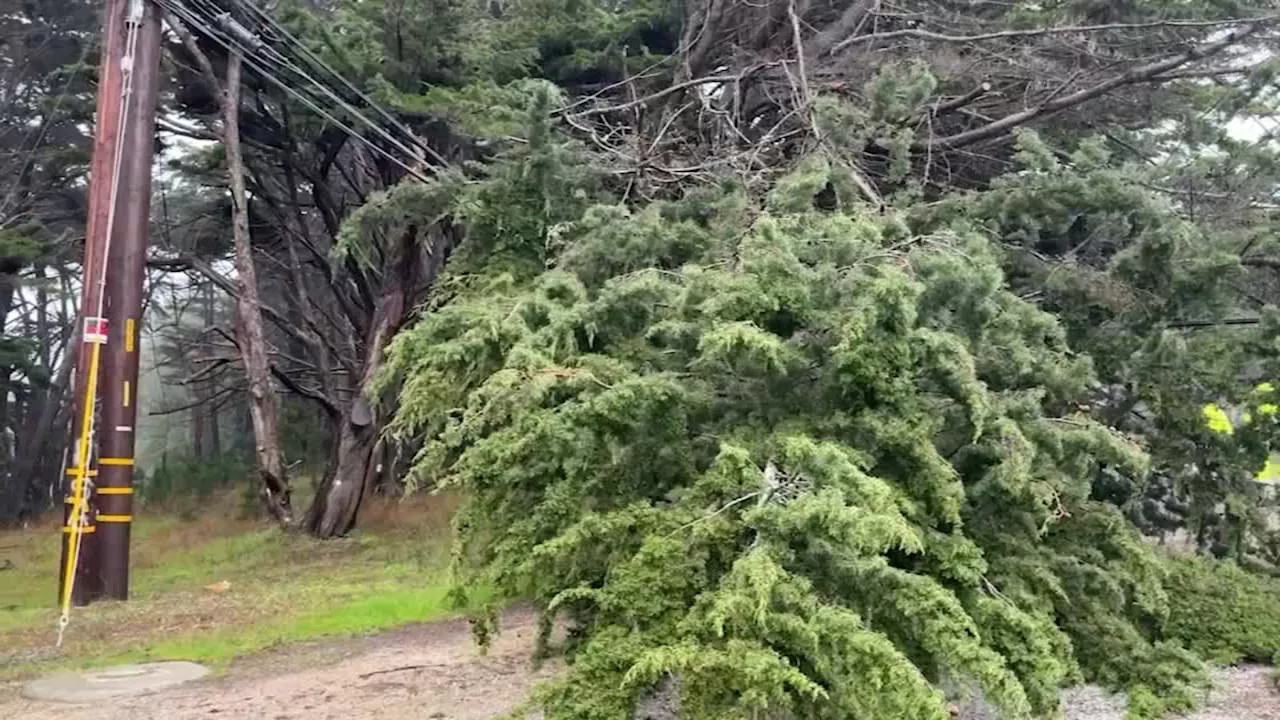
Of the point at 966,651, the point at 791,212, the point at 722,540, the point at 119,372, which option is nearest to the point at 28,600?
the point at 119,372

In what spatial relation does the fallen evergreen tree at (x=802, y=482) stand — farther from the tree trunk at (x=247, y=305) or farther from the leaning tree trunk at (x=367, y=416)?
the leaning tree trunk at (x=367, y=416)

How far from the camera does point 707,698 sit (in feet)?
10.3

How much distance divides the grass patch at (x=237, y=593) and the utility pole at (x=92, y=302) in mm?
437

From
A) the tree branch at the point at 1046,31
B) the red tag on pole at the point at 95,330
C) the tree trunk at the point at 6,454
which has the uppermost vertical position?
the tree branch at the point at 1046,31

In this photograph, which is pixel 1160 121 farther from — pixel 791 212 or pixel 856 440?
pixel 856 440

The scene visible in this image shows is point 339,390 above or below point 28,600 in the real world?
above

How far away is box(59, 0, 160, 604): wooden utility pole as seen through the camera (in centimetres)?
865

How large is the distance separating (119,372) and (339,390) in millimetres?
5284

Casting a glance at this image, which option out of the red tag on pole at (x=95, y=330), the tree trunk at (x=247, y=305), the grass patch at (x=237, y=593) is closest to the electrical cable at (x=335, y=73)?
the tree trunk at (x=247, y=305)

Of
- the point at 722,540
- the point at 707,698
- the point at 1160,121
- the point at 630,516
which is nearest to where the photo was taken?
the point at 707,698

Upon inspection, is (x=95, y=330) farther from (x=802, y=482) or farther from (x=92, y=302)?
(x=802, y=482)

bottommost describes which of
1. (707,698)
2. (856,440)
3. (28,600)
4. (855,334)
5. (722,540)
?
(28,600)

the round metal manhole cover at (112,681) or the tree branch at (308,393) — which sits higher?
the tree branch at (308,393)

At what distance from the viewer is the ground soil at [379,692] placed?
557 cm
